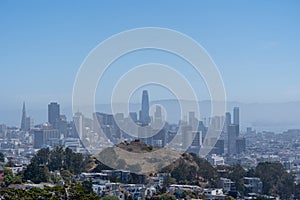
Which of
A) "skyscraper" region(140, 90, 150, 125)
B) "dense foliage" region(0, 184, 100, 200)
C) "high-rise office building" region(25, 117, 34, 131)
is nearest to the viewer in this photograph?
"dense foliage" region(0, 184, 100, 200)

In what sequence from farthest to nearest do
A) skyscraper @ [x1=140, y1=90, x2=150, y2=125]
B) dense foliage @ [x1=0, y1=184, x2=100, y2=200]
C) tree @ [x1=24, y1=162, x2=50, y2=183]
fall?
tree @ [x1=24, y1=162, x2=50, y2=183] → skyscraper @ [x1=140, y1=90, x2=150, y2=125] → dense foliage @ [x1=0, y1=184, x2=100, y2=200]

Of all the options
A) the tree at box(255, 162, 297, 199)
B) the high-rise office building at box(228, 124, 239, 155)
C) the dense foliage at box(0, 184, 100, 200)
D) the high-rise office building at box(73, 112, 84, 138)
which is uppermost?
the high-rise office building at box(73, 112, 84, 138)

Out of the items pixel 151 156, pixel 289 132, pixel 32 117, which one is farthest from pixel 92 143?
pixel 289 132

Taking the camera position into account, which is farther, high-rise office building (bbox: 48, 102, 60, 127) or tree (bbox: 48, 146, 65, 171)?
high-rise office building (bbox: 48, 102, 60, 127)

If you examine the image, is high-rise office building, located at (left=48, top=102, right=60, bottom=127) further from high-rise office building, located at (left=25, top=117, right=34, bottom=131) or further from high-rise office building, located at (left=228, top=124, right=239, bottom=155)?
high-rise office building, located at (left=228, top=124, right=239, bottom=155)

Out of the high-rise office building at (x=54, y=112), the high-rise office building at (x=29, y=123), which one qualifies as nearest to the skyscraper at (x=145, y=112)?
the high-rise office building at (x=54, y=112)

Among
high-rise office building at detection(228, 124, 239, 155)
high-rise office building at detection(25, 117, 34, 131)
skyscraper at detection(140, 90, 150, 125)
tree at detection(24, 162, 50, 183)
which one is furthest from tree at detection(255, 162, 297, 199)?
high-rise office building at detection(25, 117, 34, 131)

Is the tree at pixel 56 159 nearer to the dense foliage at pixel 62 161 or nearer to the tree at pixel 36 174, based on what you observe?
the dense foliage at pixel 62 161

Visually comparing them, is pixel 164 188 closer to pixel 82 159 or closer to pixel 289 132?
pixel 82 159

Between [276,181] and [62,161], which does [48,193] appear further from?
[276,181]

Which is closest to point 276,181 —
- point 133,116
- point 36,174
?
point 133,116
